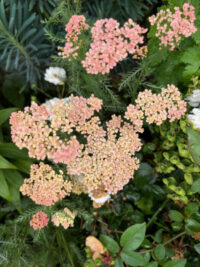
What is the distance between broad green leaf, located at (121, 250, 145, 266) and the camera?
0.93 metres

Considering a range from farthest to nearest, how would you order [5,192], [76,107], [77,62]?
[5,192], [77,62], [76,107]

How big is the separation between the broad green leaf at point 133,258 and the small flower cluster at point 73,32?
2.51 feet

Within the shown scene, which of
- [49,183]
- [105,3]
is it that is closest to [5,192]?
[49,183]

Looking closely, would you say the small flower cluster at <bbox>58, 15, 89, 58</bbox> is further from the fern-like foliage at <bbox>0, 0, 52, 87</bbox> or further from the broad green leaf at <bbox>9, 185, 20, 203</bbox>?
the broad green leaf at <bbox>9, 185, 20, 203</bbox>

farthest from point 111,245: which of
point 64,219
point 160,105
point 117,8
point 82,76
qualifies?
point 117,8

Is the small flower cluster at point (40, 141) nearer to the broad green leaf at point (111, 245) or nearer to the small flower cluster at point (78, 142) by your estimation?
the small flower cluster at point (78, 142)

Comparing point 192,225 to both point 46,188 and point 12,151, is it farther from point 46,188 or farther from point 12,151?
point 12,151

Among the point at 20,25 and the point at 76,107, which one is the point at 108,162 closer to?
the point at 76,107

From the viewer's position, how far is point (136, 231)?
95 cm

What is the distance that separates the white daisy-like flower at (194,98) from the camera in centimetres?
101

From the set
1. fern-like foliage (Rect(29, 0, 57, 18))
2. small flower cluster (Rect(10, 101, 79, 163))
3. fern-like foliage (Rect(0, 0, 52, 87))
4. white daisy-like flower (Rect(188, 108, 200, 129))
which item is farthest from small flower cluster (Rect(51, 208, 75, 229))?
fern-like foliage (Rect(29, 0, 57, 18))

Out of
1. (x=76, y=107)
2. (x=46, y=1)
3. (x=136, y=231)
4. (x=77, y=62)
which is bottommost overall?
(x=136, y=231)

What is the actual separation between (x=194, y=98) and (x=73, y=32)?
1.79 ft

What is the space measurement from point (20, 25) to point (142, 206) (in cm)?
115
